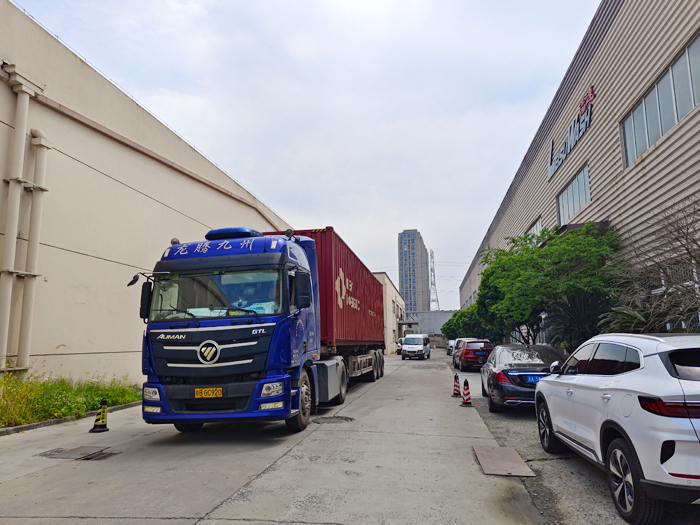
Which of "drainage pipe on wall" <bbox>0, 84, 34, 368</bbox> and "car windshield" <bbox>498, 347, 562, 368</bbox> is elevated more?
"drainage pipe on wall" <bbox>0, 84, 34, 368</bbox>

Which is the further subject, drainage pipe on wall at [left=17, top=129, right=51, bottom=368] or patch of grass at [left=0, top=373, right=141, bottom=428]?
drainage pipe on wall at [left=17, top=129, right=51, bottom=368]

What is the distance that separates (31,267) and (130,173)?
479 cm

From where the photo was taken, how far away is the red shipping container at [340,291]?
11.4 meters

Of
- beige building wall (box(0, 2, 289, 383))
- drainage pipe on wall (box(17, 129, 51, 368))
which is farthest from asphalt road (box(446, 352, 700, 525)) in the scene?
beige building wall (box(0, 2, 289, 383))

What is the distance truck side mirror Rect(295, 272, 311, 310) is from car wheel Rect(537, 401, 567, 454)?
3704mm

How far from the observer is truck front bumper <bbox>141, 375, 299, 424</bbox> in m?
7.23

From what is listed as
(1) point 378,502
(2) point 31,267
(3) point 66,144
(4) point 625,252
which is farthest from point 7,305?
(4) point 625,252

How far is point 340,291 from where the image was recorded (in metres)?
12.4

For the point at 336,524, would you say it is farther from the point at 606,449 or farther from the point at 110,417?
the point at 110,417

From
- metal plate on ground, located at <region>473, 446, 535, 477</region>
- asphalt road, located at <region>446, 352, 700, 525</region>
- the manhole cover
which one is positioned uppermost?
the manhole cover

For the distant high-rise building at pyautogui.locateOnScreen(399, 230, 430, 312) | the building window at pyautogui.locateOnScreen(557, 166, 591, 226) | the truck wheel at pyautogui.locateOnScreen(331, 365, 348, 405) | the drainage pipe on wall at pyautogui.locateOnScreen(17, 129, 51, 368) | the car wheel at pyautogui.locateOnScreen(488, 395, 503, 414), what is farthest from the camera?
the distant high-rise building at pyautogui.locateOnScreen(399, 230, 430, 312)

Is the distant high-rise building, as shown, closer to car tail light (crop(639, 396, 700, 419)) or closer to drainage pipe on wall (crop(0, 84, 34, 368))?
drainage pipe on wall (crop(0, 84, 34, 368))

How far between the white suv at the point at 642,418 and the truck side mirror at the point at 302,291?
399 centimetres

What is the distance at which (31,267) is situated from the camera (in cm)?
1100
